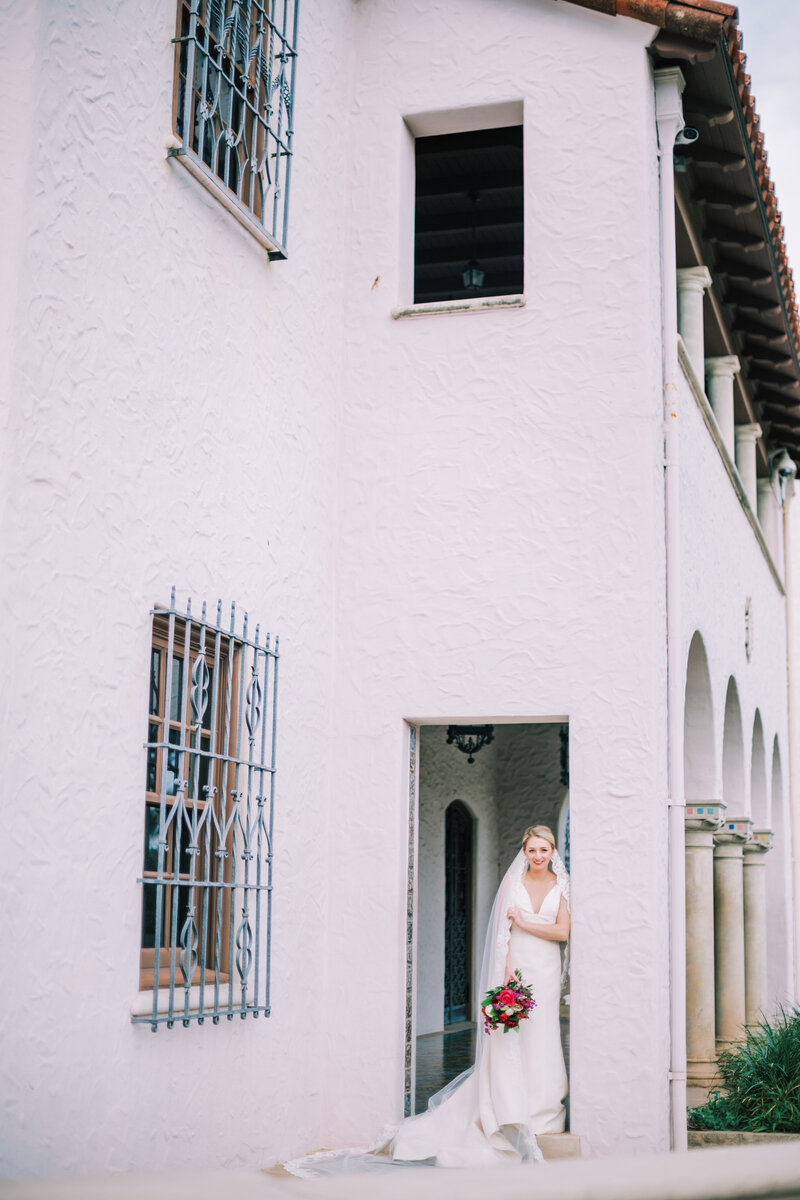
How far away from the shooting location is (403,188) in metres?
9.27

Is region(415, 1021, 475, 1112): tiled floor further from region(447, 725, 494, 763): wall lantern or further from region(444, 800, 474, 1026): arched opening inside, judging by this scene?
region(447, 725, 494, 763): wall lantern

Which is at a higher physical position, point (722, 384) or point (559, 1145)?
point (722, 384)

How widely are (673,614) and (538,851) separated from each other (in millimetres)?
1675

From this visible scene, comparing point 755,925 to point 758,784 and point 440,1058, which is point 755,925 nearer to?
point 758,784

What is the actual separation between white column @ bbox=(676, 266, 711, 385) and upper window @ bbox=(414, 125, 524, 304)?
173 centimetres

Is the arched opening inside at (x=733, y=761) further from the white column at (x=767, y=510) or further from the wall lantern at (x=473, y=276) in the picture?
the white column at (x=767, y=510)

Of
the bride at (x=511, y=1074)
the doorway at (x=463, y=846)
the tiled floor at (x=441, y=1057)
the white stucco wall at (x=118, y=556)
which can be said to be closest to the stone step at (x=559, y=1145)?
the bride at (x=511, y=1074)

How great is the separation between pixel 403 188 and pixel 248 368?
2.41 m

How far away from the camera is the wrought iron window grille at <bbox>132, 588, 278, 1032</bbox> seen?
6.33 m

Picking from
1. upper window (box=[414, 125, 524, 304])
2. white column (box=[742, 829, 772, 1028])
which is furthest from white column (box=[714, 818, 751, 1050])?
upper window (box=[414, 125, 524, 304])

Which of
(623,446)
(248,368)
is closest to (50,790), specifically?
(248,368)

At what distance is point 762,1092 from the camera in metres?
9.03

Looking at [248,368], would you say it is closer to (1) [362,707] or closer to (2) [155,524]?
(2) [155,524]

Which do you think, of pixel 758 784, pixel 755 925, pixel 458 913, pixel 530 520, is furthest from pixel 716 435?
pixel 458 913
